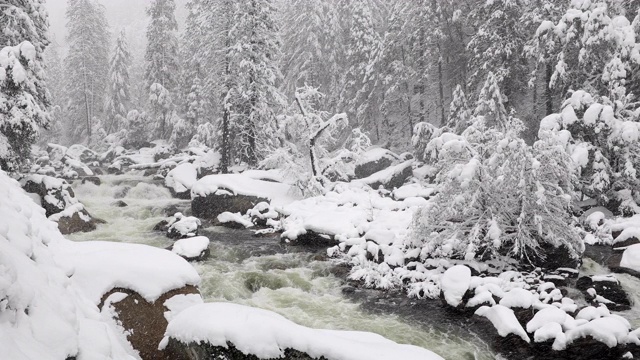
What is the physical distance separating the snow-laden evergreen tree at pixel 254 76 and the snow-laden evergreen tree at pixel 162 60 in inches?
671

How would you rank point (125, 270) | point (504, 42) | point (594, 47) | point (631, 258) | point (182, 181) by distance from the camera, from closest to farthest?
1. point (125, 270)
2. point (631, 258)
3. point (594, 47)
4. point (504, 42)
5. point (182, 181)

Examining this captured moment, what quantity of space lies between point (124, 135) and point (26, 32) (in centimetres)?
2516

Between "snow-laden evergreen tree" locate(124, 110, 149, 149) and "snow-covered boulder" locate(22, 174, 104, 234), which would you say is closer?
"snow-covered boulder" locate(22, 174, 104, 234)

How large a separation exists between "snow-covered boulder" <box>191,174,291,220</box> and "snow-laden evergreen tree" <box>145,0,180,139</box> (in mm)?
23573

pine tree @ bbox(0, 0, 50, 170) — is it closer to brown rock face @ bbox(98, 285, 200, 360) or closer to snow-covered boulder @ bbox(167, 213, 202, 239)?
snow-covered boulder @ bbox(167, 213, 202, 239)

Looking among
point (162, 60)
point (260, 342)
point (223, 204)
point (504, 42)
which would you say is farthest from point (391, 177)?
point (162, 60)

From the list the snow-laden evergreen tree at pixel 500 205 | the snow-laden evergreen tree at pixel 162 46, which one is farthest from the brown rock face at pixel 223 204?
the snow-laden evergreen tree at pixel 162 46

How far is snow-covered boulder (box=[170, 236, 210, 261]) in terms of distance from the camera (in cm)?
1173

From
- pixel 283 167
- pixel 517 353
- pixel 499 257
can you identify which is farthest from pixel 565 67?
pixel 517 353

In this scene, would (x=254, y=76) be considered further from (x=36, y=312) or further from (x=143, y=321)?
(x=36, y=312)

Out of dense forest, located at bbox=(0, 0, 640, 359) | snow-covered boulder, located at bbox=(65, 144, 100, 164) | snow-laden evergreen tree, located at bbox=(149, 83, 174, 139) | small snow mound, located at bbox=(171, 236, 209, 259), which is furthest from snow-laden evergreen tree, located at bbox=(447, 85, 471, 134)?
snow-covered boulder, located at bbox=(65, 144, 100, 164)

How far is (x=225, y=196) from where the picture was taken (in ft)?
57.1

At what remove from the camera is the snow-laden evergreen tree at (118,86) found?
43.3 m

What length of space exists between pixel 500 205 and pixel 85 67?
1828 inches
